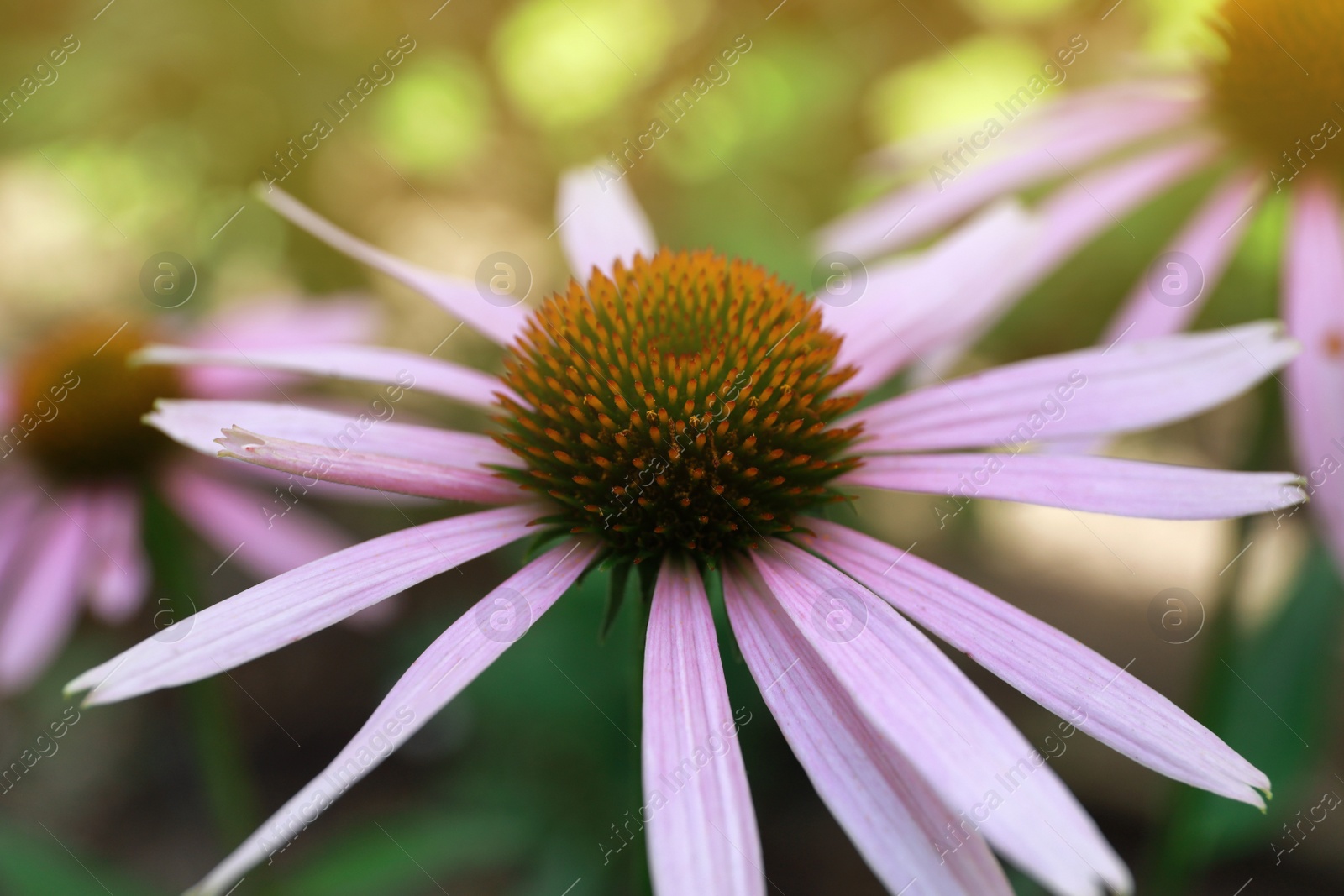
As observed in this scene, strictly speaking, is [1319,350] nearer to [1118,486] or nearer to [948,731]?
[1118,486]

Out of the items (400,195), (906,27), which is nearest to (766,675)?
(400,195)

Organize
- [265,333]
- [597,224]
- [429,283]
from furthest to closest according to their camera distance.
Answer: [265,333] → [597,224] → [429,283]

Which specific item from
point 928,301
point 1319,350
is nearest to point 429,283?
point 928,301

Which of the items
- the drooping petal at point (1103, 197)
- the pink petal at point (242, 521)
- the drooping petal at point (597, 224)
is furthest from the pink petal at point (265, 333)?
the drooping petal at point (1103, 197)

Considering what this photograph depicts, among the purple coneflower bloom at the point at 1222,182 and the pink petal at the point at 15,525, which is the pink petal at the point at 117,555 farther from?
the purple coneflower bloom at the point at 1222,182

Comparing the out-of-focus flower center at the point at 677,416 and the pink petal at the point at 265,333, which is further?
the pink petal at the point at 265,333

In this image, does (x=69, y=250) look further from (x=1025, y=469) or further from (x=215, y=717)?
(x=1025, y=469)

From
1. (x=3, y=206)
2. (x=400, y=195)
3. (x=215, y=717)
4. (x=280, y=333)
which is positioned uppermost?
(x=3, y=206)
